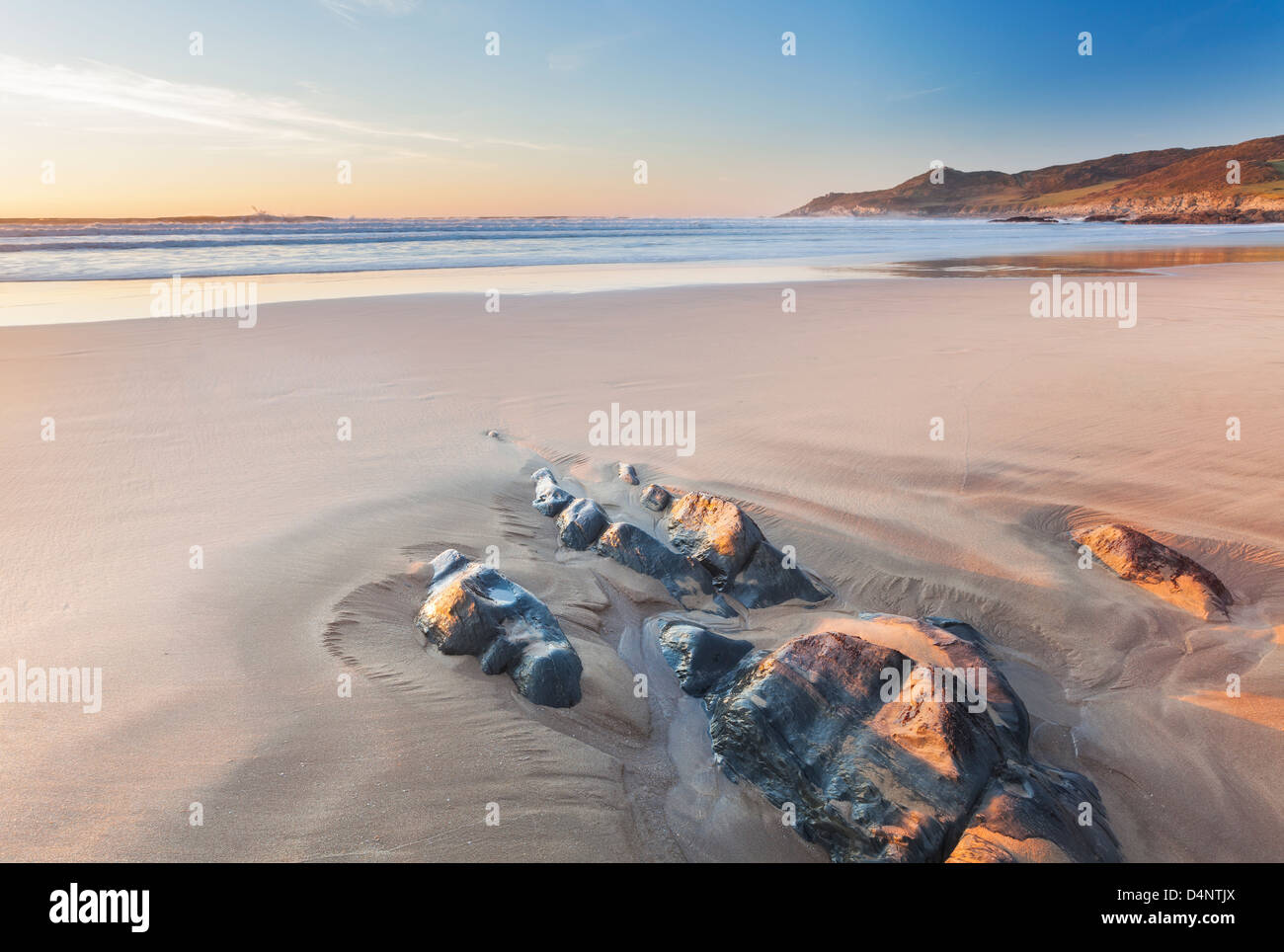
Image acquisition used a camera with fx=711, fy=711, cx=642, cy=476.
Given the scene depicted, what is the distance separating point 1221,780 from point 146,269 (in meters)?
21.1

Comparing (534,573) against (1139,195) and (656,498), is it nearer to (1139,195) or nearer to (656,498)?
(656,498)

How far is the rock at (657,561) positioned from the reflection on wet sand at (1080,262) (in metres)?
14.9

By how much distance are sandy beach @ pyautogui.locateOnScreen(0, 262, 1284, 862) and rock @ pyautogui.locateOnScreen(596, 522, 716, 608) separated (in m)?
0.11

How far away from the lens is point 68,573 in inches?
123

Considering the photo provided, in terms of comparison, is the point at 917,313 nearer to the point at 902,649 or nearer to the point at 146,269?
the point at 902,649

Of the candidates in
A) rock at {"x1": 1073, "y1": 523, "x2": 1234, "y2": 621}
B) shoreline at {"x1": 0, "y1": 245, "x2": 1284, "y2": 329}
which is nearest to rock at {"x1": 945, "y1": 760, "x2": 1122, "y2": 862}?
rock at {"x1": 1073, "y1": 523, "x2": 1234, "y2": 621}

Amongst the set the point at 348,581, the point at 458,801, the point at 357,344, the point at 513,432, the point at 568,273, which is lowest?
the point at 458,801

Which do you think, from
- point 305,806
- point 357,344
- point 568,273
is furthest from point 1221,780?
point 568,273

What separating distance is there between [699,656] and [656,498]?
1520 mm

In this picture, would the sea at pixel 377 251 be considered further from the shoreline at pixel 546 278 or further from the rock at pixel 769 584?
the rock at pixel 769 584

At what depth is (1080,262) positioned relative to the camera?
19594 mm

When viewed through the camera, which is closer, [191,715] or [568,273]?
[191,715]

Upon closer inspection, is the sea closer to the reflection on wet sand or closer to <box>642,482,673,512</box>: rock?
the reflection on wet sand

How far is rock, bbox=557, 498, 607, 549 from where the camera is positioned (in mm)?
3686
